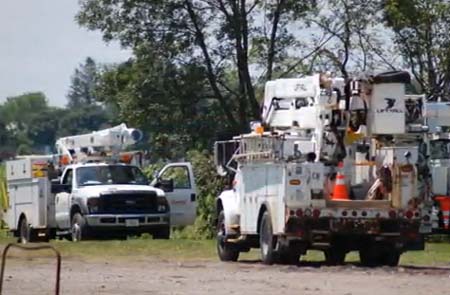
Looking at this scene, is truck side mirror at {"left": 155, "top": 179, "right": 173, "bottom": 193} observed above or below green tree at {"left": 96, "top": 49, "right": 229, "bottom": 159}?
below

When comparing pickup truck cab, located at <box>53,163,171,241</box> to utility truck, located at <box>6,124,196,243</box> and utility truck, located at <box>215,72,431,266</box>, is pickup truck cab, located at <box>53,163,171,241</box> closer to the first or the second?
utility truck, located at <box>6,124,196,243</box>

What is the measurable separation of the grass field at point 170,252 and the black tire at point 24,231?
15.3 ft

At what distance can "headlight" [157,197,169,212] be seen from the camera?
38.4m

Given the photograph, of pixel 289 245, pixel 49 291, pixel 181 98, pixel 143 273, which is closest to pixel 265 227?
pixel 289 245

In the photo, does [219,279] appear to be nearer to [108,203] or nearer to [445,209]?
[445,209]

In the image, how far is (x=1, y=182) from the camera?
159 ft

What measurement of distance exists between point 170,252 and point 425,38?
563 inches

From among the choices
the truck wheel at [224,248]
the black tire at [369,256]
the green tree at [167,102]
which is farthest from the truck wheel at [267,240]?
the green tree at [167,102]

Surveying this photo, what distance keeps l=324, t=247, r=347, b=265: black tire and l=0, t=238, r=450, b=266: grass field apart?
1.14m

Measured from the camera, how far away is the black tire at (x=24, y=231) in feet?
134

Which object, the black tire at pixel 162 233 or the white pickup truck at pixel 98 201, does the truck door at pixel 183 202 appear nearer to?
the white pickup truck at pixel 98 201

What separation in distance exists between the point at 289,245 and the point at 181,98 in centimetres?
1725

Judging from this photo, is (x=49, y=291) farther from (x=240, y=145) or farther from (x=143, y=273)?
(x=240, y=145)

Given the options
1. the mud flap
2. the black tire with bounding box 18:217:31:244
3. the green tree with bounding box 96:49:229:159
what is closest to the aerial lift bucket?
the mud flap
